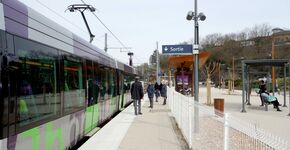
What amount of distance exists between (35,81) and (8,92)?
40.1 inches

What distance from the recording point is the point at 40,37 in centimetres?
571

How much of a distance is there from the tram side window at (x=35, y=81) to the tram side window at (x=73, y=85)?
645 mm

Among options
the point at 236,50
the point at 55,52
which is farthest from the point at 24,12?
the point at 236,50

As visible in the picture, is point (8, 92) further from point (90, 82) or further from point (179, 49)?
point (179, 49)

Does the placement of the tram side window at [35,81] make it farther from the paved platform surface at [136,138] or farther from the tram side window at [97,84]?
the tram side window at [97,84]

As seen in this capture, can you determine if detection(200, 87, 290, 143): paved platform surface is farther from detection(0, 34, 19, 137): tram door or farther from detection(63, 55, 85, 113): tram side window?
detection(0, 34, 19, 137): tram door

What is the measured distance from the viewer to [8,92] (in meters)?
4.31

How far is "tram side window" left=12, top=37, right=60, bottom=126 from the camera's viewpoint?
4760 millimetres

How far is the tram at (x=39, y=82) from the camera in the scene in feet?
14.3

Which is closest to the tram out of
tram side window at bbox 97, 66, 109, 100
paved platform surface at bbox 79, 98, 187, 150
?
paved platform surface at bbox 79, 98, 187, 150

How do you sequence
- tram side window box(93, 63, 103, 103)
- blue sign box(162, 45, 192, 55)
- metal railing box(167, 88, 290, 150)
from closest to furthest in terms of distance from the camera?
metal railing box(167, 88, 290, 150) < tram side window box(93, 63, 103, 103) < blue sign box(162, 45, 192, 55)

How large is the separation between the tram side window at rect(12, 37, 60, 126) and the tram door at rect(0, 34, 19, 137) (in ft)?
0.42

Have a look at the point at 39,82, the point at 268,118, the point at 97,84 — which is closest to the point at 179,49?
the point at 97,84

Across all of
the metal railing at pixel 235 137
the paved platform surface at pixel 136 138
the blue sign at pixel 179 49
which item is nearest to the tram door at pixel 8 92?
the metal railing at pixel 235 137
